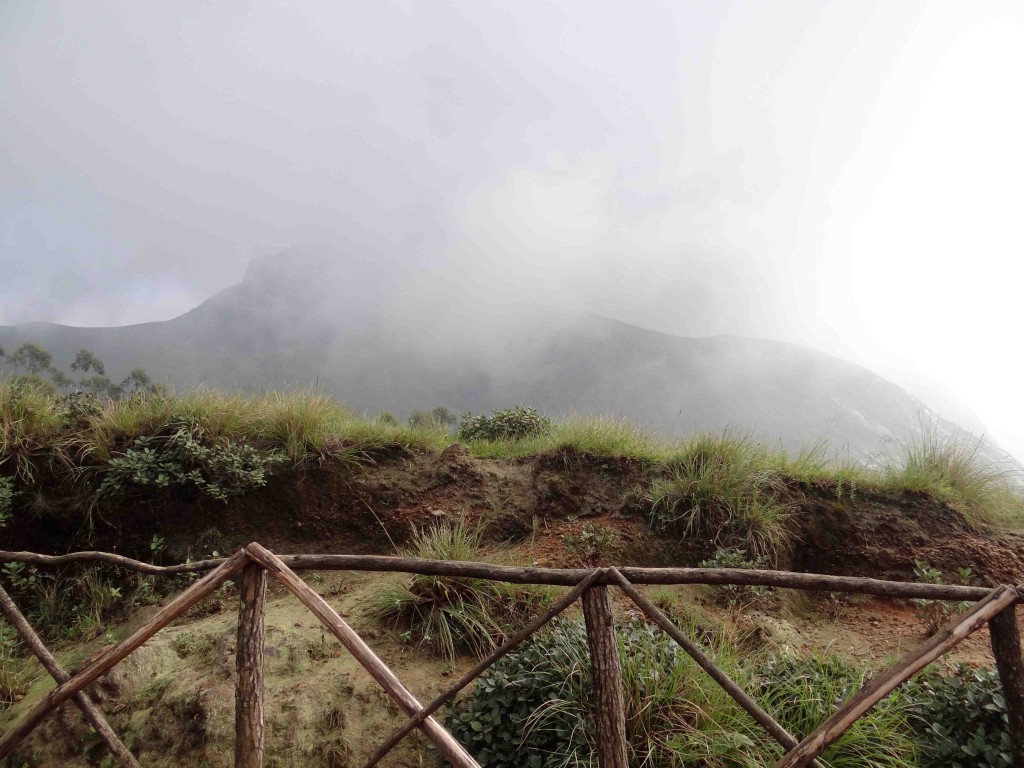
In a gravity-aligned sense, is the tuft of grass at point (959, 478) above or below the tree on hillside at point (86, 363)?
below

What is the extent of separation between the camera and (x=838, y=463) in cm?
631

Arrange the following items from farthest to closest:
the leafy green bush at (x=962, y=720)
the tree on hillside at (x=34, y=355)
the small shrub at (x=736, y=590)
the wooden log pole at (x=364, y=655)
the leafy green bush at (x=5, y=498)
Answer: the tree on hillside at (x=34, y=355) < the leafy green bush at (x=5, y=498) < the small shrub at (x=736, y=590) < the leafy green bush at (x=962, y=720) < the wooden log pole at (x=364, y=655)

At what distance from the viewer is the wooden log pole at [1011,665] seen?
1.99 metres

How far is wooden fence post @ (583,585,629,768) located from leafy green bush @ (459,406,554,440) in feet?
19.5

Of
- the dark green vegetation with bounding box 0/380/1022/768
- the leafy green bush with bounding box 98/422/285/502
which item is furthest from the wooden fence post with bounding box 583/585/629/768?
the leafy green bush with bounding box 98/422/285/502

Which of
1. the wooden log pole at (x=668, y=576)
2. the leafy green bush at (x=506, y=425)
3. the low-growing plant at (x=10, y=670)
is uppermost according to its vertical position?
the wooden log pole at (x=668, y=576)

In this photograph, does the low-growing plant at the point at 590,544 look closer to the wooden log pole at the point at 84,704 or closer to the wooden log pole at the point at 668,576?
the wooden log pole at the point at 668,576

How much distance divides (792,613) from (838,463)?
2485 millimetres

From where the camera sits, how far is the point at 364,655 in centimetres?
184

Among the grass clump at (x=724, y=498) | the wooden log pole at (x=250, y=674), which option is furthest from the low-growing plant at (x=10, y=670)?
the grass clump at (x=724, y=498)

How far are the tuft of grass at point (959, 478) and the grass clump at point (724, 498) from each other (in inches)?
67.1

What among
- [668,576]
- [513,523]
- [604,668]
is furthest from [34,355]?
[668,576]

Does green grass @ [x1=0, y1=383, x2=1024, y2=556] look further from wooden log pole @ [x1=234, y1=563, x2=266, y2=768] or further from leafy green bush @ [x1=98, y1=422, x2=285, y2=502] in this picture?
wooden log pole @ [x1=234, y1=563, x2=266, y2=768]

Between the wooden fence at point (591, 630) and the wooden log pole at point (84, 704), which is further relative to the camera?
the wooden log pole at point (84, 704)
